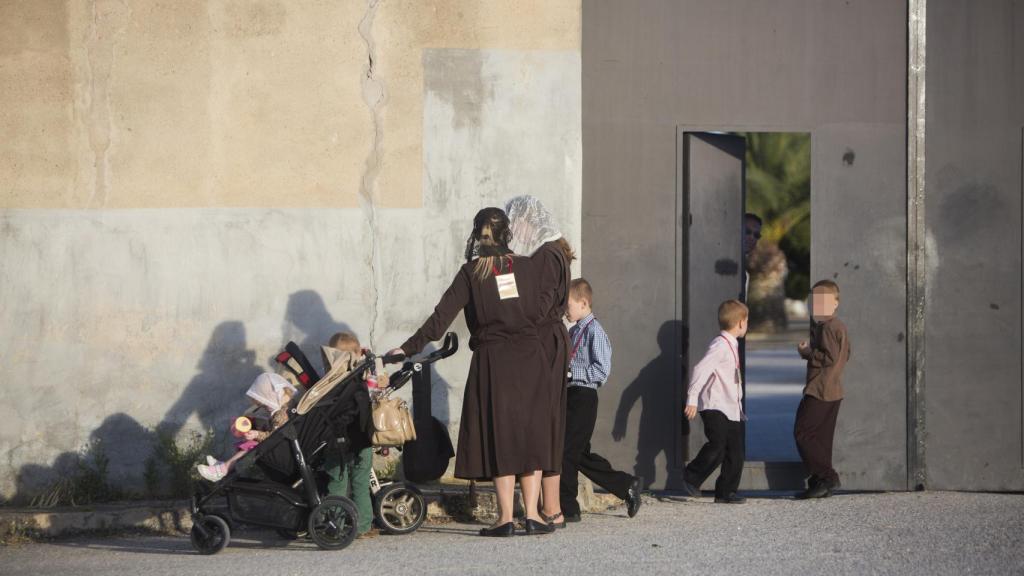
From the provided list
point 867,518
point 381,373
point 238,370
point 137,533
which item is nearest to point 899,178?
point 867,518

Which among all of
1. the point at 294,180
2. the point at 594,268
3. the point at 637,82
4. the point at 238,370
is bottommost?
the point at 238,370

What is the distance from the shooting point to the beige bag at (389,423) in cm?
727

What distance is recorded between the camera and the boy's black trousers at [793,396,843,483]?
8.94 metres

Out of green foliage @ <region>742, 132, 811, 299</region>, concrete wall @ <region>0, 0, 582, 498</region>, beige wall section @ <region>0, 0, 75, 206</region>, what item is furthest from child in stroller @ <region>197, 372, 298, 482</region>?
green foliage @ <region>742, 132, 811, 299</region>

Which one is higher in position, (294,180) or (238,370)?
(294,180)

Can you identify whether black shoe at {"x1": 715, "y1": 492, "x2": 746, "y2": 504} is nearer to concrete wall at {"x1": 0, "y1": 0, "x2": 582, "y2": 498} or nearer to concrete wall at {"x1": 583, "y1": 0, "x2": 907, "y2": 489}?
concrete wall at {"x1": 583, "y1": 0, "x2": 907, "y2": 489}

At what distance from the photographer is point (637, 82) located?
9125 millimetres

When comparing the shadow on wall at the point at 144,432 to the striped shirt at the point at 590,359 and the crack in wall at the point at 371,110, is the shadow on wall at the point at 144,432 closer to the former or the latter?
the crack in wall at the point at 371,110

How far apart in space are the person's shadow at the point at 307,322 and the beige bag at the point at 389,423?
1.76 metres

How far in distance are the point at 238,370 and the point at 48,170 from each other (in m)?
1.72

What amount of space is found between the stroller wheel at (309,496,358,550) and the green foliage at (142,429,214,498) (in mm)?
1855

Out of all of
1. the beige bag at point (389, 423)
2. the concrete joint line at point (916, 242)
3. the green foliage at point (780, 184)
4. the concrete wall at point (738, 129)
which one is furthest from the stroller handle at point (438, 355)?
the green foliage at point (780, 184)

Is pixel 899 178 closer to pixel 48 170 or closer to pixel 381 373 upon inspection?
pixel 381 373

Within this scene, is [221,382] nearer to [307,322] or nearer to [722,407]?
[307,322]
